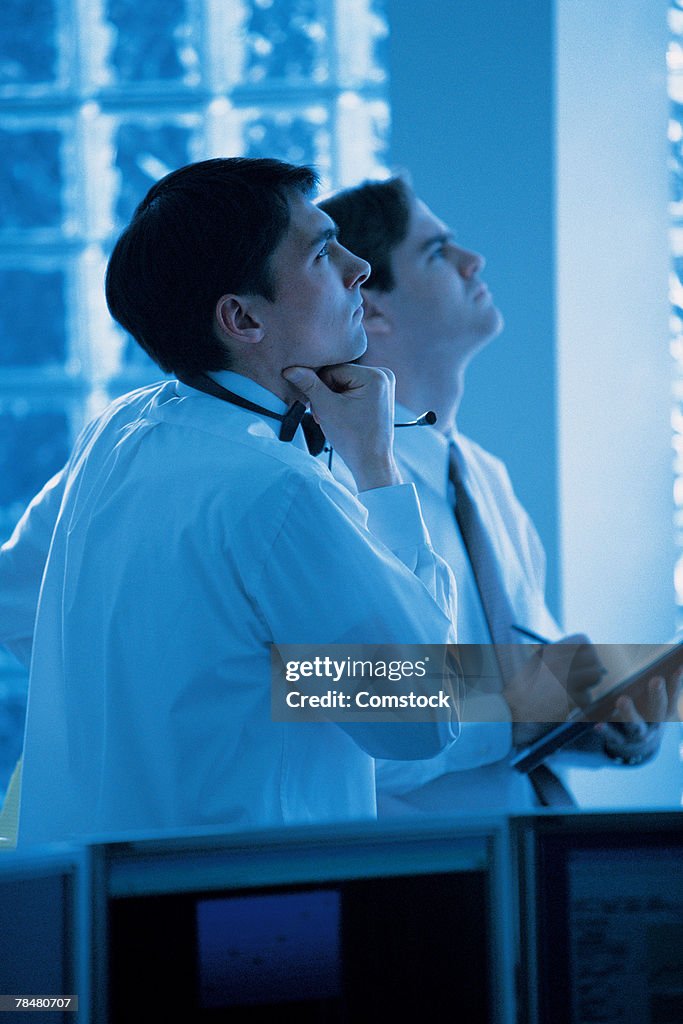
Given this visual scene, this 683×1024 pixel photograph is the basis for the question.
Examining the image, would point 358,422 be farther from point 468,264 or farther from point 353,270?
point 468,264

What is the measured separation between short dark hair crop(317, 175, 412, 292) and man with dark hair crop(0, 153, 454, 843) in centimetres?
47

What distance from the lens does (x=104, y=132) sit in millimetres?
2654

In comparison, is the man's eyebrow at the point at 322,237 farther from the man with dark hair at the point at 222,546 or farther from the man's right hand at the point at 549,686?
the man's right hand at the point at 549,686

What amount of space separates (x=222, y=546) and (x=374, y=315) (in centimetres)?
85

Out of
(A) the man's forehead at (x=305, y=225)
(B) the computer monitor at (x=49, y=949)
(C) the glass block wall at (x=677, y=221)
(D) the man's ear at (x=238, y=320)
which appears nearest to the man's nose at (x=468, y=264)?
(A) the man's forehead at (x=305, y=225)

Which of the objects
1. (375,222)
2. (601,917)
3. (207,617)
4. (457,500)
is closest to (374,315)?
(375,222)

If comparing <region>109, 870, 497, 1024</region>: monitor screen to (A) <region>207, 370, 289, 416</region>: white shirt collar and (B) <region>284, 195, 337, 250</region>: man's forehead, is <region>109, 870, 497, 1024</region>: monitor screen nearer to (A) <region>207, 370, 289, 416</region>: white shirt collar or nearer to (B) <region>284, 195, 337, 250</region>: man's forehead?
(A) <region>207, 370, 289, 416</region>: white shirt collar

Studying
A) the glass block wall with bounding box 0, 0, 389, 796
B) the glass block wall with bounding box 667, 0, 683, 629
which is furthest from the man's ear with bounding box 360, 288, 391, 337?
the glass block wall with bounding box 667, 0, 683, 629

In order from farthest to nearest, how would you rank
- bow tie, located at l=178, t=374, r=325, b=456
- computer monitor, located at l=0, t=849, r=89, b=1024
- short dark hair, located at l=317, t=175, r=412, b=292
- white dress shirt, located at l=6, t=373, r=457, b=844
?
short dark hair, located at l=317, t=175, r=412, b=292 → bow tie, located at l=178, t=374, r=325, b=456 → white dress shirt, located at l=6, t=373, r=457, b=844 → computer monitor, located at l=0, t=849, r=89, b=1024

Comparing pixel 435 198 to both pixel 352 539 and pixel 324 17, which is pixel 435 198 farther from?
pixel 352 539

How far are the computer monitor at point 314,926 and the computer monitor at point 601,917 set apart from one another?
0.08 ft

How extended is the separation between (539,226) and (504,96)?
0.30m

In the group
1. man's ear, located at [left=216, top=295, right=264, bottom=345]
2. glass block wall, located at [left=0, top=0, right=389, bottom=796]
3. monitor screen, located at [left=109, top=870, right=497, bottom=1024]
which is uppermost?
glass block wall, located at [left=0, top=0, right=389, bottom=796]

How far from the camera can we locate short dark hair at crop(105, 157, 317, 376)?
1202mm
